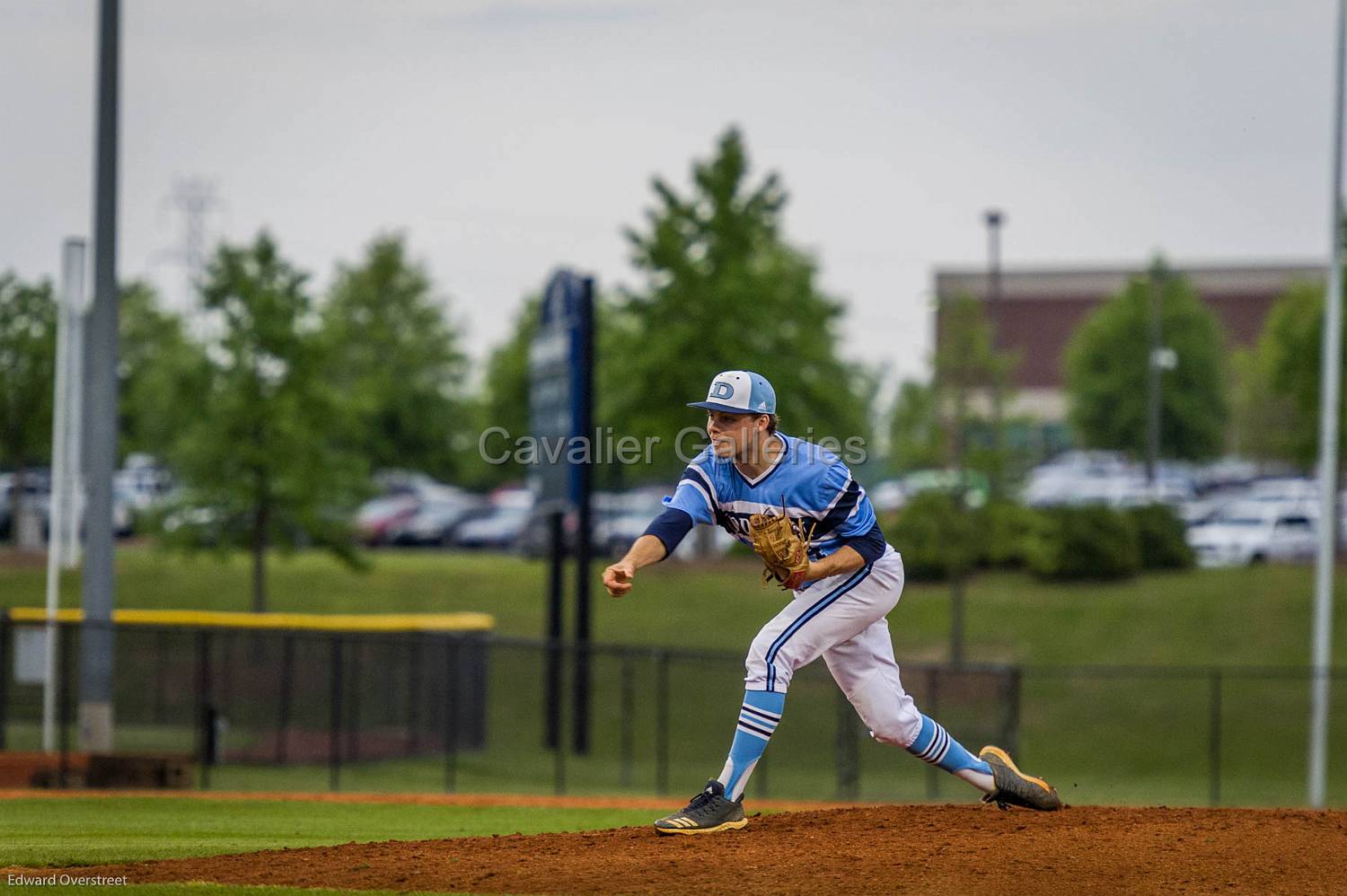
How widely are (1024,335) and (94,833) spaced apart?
237 ft

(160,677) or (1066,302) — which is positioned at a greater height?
(1066,302)

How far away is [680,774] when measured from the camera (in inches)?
800

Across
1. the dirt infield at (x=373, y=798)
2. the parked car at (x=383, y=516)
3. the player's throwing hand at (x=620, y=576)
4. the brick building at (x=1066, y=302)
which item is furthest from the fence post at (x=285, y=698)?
the brick building at (x=1066, y=302)

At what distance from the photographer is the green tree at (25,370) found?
99.0ft

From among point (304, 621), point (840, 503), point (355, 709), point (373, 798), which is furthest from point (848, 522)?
point (304, 621)

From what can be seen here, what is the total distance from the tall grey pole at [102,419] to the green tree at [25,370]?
50.4ft

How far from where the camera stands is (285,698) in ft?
63.7

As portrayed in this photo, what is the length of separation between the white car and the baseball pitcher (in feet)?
105

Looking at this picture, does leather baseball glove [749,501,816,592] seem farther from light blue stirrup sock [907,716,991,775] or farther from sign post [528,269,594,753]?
sign post [528,269,594,753]

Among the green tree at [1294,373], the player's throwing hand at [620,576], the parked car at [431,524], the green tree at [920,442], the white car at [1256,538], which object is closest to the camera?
the player's throwing hand at [620,576]

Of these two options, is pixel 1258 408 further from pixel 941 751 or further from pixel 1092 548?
pixel 941 751

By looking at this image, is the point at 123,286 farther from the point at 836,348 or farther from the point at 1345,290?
the point at 1345,290

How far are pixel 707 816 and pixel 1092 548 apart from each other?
2973 cm

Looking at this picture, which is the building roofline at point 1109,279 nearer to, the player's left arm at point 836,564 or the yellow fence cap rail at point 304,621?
the yellow fence cap rail at point 304,621
